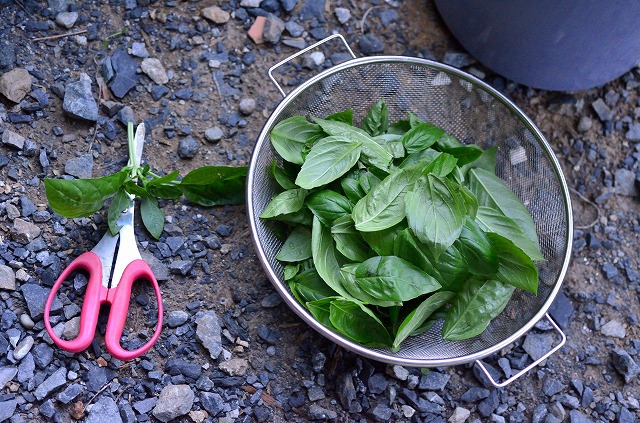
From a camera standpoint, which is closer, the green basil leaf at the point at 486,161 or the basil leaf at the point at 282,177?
the basil leaf at the point at 282,177

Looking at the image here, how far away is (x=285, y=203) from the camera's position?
125 cm

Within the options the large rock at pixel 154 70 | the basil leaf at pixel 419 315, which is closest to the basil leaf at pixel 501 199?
the basil leaf at pixel 419 315

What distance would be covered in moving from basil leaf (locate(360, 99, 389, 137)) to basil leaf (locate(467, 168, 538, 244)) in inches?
7.6

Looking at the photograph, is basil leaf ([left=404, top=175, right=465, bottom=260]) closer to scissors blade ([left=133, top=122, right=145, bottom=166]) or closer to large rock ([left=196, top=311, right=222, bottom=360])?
large rock ([left=196, top=311, right=222, bottom=360])

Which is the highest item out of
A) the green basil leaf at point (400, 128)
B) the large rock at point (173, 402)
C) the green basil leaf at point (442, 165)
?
the green basil leaf at point (442, 165)

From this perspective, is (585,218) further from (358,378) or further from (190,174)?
(190,174)

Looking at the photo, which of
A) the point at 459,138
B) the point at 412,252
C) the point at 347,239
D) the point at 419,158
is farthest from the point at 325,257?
the point at 459,138

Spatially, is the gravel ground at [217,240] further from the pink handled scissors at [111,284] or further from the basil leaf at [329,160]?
the basil leaf at [329,160]

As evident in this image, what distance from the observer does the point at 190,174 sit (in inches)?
50.9

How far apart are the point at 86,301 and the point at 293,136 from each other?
18.1 inches

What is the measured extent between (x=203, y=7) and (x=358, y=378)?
33.0 inches

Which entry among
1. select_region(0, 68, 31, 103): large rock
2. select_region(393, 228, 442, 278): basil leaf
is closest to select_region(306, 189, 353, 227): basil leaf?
select_region(393, 228, 442, 278): basil leaf

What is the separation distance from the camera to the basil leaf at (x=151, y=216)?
51.1 inches

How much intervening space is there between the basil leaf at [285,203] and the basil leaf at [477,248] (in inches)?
11.0
